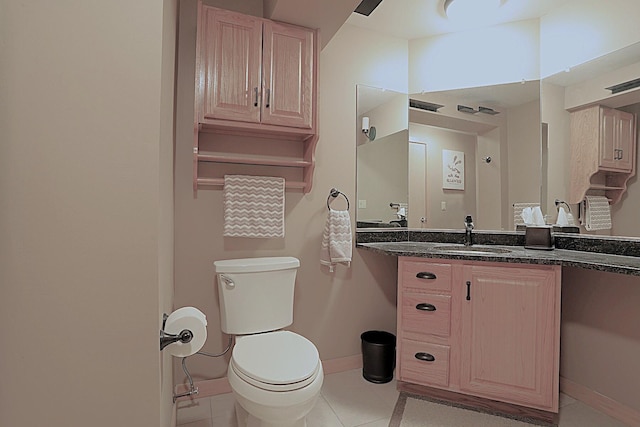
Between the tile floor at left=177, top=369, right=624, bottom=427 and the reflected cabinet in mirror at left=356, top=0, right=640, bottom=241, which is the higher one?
the reflected cabinet in mirror at left=356, top=0, right=640, bottom=241

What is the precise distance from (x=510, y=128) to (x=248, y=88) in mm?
1861

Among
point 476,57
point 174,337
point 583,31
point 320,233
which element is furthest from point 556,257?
point 174,337

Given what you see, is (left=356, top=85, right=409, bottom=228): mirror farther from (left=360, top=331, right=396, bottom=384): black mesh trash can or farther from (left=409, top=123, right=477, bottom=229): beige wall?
(left=360, top=331, right=396, bottom=384): black mesh trash can

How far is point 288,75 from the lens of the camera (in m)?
1.87

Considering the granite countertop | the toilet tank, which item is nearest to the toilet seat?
the toilet tank

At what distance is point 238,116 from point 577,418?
97.3 inches

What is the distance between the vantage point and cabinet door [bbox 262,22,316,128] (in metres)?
1.83

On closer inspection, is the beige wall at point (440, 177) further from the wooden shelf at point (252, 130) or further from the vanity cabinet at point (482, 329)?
the wooden shelf at point (252, 130)

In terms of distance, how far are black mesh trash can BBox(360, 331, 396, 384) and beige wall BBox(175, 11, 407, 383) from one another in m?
0.18

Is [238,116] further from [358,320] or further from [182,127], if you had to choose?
[358,320]

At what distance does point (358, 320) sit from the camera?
2391 millimetres

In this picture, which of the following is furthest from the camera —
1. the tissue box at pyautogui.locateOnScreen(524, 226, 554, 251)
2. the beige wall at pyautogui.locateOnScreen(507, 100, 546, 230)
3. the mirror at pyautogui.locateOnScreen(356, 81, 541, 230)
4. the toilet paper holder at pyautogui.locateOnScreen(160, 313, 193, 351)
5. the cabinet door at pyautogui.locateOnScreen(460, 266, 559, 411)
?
the mirror at pyautogui.locateOnScreen(356, 81, 541, 230)

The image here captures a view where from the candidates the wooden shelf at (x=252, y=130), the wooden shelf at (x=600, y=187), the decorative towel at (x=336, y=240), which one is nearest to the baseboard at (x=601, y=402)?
the wooden shelf at (x=600, y=187)

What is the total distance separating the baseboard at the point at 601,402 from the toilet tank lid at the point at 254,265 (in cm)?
182
